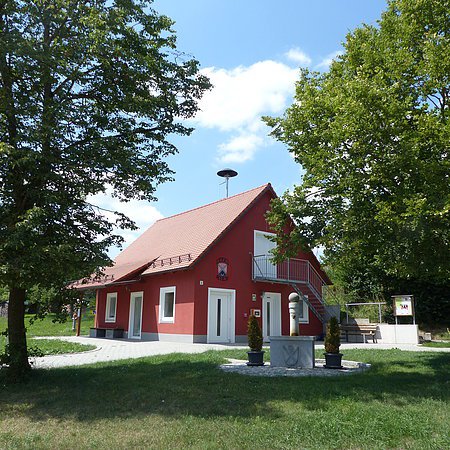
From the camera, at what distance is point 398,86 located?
8.34 m

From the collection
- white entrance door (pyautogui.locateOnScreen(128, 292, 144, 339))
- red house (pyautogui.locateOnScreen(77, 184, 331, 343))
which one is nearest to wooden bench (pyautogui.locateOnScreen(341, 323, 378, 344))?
red house (pyautogui.locateOnScreen(77, 184, 331, 343))

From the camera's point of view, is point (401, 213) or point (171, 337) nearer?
point (401, 213)

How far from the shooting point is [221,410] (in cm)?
565

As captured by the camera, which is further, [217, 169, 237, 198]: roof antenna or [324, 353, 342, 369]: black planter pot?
[217, 169, 237, 198]: roof antenna

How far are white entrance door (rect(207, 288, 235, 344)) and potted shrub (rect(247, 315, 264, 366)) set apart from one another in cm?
739

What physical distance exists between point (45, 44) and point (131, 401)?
612 cm

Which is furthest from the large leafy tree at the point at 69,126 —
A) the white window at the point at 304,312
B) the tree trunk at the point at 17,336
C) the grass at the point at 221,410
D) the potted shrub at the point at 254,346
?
the white window at the point at 304,312

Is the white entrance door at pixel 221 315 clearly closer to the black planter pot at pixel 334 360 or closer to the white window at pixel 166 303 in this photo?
the white window at pixel 166 303

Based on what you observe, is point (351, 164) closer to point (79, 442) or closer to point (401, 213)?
point (401, 213)

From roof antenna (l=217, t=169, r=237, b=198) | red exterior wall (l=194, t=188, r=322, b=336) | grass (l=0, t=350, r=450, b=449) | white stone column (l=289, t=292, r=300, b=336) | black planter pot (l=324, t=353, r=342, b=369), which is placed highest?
roof antenna (l=217, t=169, r=237, b=198)

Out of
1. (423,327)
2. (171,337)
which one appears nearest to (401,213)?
(171,337)

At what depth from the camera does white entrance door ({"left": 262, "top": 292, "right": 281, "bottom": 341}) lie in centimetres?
1952

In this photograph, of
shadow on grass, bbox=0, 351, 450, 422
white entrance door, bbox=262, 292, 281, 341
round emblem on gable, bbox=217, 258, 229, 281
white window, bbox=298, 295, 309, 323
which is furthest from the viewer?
white window, bbox=298, 295, 309, 323

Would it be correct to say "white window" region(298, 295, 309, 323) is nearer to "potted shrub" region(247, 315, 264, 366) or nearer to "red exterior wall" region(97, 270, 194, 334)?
"red exterior wall" region(97, 270, 194, 334)
